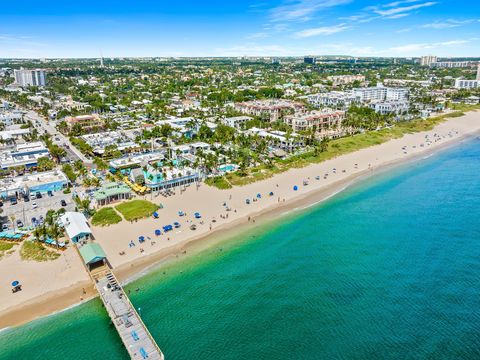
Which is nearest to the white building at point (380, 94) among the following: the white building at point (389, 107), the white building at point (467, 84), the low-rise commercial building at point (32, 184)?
the white building at point (389, 107)

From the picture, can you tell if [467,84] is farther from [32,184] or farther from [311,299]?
[32,184]

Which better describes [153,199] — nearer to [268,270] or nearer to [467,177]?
[268,270]

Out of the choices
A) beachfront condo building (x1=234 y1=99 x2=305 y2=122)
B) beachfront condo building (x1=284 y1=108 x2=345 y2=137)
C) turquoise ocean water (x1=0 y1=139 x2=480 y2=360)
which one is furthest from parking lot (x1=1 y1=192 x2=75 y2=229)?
beachfront condo building (x1=234 y1=99 x2=305 y2=122)

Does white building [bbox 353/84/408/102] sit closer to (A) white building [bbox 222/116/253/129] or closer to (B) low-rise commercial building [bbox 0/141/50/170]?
(A) white building [bbox 222/116/253/129]

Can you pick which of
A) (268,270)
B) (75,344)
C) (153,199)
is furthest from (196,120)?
(75,344)

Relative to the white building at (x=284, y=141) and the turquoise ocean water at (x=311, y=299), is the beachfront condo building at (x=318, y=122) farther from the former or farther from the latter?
the turquoise ocean water at (x=311, y=299)

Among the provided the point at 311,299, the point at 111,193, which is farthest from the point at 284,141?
the point at 311,299
